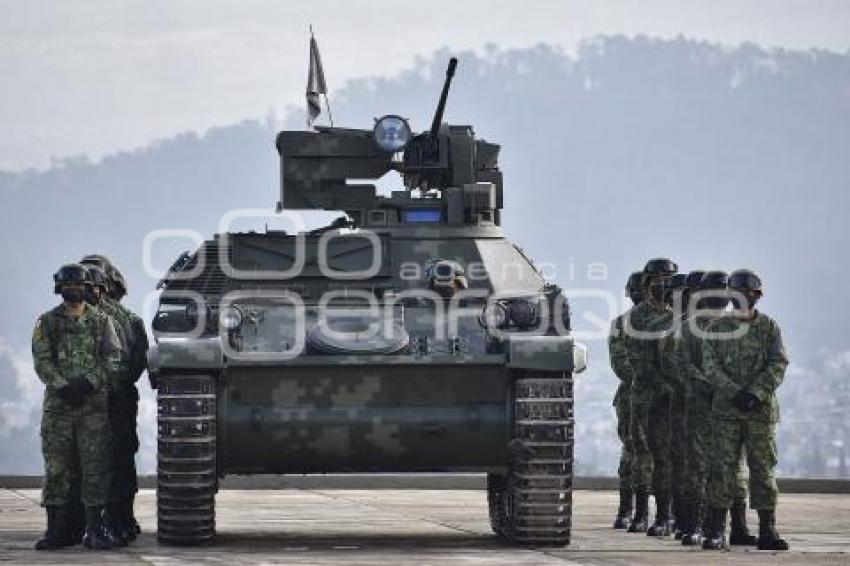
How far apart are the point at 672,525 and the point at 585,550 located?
2.57 m

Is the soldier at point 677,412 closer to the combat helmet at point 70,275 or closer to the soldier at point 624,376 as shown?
the soldier at point 624,376

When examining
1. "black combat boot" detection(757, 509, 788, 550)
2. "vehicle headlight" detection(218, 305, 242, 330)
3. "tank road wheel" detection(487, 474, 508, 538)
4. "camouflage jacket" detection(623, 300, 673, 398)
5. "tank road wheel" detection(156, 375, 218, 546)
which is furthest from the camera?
"camouflage jacket" detection(623, 300, 673, 398)

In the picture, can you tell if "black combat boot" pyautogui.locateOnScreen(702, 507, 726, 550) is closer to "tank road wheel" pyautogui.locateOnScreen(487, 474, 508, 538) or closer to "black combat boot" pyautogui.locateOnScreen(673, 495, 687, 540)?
"black combat boot" pyautogui.locateOnScreen(673, 495, 687, 540)

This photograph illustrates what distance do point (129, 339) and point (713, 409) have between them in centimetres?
477

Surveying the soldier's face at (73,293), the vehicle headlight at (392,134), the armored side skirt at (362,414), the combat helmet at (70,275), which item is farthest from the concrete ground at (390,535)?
the vehicle headlight at (392,134)

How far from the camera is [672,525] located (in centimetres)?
2345

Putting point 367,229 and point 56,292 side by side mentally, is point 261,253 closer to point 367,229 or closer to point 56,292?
point 367,229

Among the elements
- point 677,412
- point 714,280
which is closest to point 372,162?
point 677,412

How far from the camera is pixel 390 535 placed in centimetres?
2350

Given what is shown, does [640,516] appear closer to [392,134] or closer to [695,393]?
[695,393]

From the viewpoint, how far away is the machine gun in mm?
25844

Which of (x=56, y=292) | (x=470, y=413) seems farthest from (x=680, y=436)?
(x=56, y=292)

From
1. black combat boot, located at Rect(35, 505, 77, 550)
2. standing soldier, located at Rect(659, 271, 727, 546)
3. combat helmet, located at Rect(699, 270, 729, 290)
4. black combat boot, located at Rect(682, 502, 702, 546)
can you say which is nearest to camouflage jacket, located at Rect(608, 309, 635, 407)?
standing soldier, located at Rect(659, 271, 727, 546)

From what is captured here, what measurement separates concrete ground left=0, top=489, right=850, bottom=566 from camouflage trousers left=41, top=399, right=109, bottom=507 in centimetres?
53
